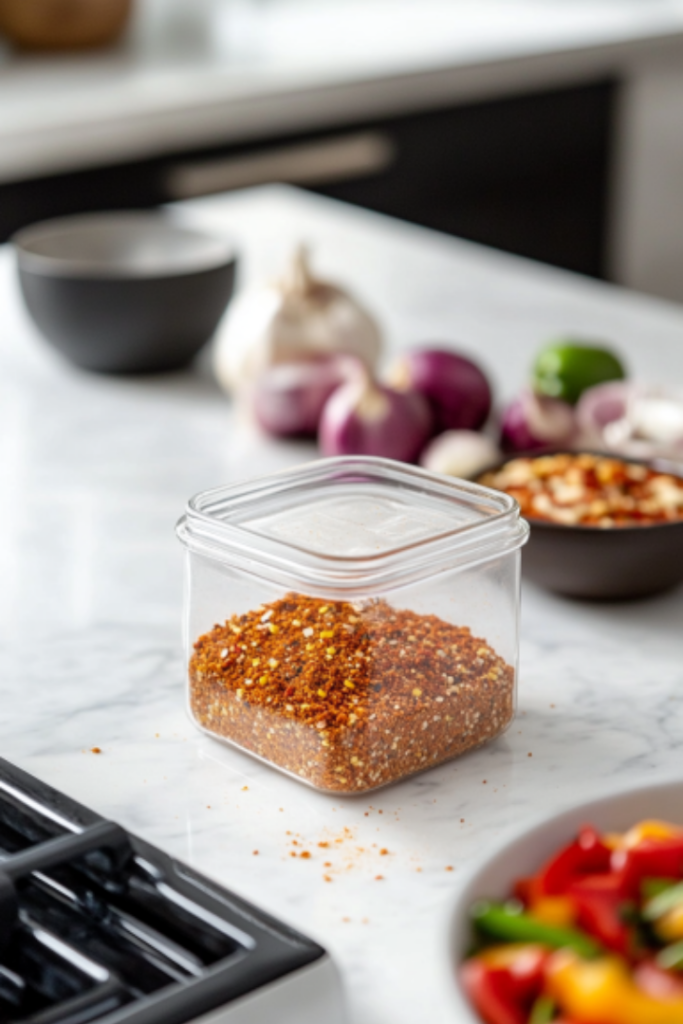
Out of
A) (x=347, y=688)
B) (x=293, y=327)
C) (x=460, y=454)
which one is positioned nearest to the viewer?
(x=347, y=688)

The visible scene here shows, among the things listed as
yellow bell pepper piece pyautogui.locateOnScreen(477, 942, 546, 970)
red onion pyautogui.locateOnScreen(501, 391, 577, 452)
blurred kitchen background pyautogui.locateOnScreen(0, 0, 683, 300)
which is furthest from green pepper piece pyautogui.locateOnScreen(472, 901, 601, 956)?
blurred kitchen background pyautogui.locateOnScreen(0, 0, 683, 300)

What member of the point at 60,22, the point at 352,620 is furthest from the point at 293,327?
the point at 60,22

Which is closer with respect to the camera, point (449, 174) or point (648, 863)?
point (648, 863)

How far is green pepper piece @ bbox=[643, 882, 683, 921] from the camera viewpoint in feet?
1.66

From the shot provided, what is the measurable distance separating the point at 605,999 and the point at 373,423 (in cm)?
74

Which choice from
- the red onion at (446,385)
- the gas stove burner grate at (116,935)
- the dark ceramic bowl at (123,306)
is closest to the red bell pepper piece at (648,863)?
the gas stove burner grate at (116,935)

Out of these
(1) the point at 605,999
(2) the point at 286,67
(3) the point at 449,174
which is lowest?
(3) the point at 449,174

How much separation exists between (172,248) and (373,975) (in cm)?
115

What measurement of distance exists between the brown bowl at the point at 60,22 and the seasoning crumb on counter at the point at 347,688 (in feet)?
8.17

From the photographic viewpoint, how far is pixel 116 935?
22.0 inches

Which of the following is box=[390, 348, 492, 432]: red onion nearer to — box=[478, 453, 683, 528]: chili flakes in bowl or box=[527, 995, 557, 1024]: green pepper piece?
box=[478, 453, 683, 528]: chili flakes in bowl

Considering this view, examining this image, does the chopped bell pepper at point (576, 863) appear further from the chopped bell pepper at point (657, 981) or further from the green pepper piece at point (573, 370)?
the green pepper piece at point (573, 370)

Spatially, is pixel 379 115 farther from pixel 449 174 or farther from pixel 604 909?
pixel 604 909

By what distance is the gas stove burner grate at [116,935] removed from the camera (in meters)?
0.51
